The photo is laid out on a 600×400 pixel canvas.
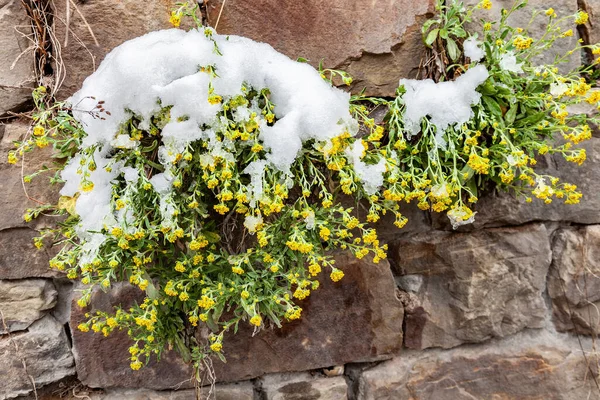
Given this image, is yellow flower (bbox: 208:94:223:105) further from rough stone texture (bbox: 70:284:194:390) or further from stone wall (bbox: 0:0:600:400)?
rough stone texture (bbox: 70:284:194:390)

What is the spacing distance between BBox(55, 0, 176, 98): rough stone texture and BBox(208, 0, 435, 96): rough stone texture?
174 millimetres

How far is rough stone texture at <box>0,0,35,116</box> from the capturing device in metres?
1.39

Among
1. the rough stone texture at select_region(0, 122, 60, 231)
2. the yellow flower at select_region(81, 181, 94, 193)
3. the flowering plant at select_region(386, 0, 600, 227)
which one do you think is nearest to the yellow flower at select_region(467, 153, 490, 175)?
the flowering plant at select_region(386, 0, 600, 227)

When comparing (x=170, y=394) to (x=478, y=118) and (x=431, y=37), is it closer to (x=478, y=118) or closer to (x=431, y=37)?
(x=478, y=118)

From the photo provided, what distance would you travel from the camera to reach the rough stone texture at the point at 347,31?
141cm

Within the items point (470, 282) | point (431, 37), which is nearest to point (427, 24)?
point (431, 37)

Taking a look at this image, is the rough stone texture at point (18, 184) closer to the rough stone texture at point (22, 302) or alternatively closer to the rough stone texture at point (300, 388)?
the rough stone texture at point (22, 302)

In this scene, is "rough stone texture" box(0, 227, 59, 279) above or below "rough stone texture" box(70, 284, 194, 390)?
above

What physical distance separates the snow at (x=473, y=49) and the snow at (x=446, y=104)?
0.23 ft

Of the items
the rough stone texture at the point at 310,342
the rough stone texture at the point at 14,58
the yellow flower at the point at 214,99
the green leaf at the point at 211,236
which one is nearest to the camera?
the yellow flower at the point at 214,99

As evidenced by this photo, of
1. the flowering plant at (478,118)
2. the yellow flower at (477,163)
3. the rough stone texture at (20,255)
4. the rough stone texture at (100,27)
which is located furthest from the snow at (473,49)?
the rough stone texture at (20,255)

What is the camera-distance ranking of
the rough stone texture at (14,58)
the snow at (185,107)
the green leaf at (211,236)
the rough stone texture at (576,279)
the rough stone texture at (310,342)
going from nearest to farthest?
the snow at (185,107), the green leaf at (211,236), the rough stone texture at (14,58), the rough stone texture at (310,342), the rough stone texture at (576,279)

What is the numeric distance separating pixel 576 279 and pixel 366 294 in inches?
29.6

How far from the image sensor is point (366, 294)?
156cm
